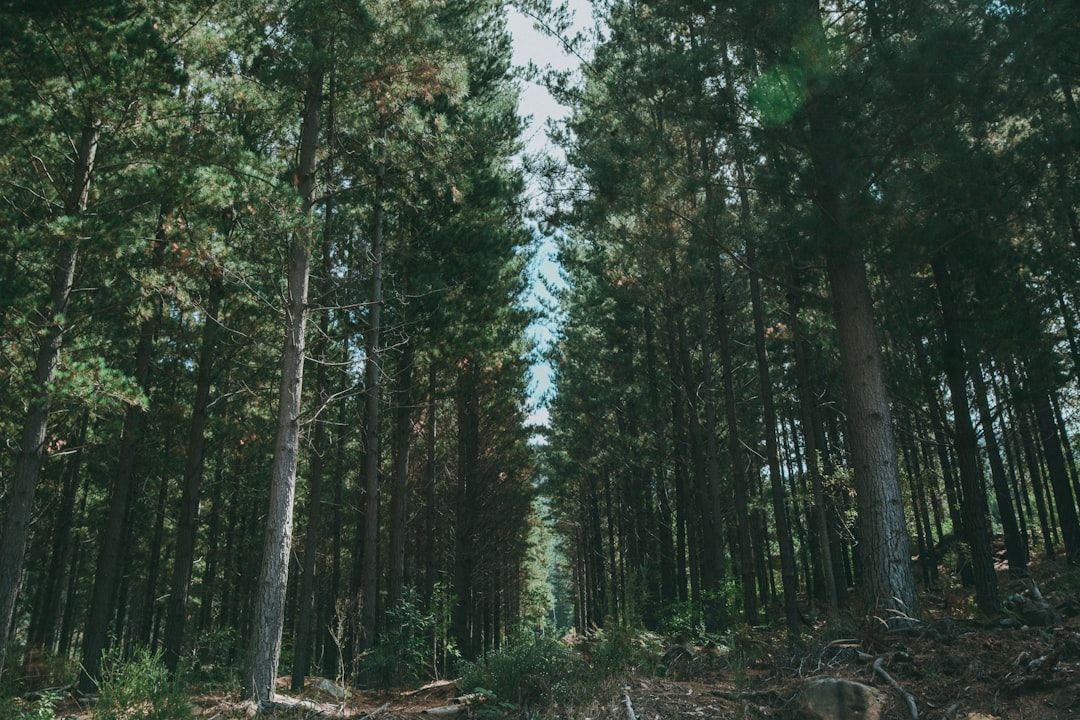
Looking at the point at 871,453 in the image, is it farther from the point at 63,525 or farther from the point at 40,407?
the point at 63,525

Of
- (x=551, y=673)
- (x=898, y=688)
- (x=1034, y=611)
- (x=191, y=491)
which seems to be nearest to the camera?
(x=898, y=688)

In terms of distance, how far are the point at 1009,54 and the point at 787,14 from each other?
7.89ft

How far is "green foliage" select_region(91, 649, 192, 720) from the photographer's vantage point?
5141 mm

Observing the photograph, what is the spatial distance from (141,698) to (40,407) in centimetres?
474

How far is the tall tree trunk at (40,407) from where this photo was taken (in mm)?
7996

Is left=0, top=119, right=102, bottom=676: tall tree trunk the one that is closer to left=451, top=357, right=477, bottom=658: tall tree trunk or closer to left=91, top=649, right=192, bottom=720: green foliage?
left=91, top=649, right=192, bottom=720: green foliage

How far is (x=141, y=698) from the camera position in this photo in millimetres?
5516

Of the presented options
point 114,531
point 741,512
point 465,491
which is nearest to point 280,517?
point 114,531

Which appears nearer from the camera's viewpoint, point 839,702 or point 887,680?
point 839,702

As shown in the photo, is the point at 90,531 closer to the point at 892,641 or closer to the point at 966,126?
the point at 892,641

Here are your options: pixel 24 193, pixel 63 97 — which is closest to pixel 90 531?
pixel 24 193

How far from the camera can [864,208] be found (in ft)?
26.1

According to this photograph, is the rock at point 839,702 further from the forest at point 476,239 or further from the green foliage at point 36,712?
the green foliage at point 36,712

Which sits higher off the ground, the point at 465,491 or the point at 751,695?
the point at 465,491
